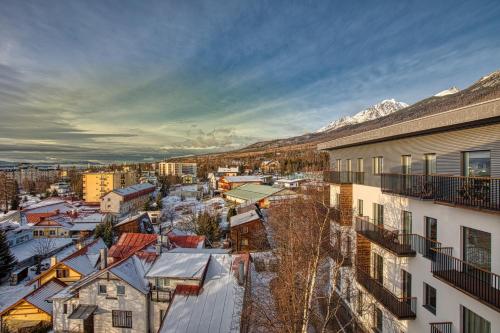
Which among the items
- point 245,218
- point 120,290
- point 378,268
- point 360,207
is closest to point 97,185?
point 245,218

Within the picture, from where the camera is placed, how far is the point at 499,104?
289 inches

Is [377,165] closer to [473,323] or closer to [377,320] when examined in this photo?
[473,323]

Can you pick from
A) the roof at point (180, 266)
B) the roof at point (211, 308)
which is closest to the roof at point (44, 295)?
the roof at point (180, 266)

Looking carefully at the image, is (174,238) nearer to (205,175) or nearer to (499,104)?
(499,104)

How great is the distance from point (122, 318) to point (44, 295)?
8951 millimetres

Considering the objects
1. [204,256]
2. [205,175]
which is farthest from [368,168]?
[205,175]

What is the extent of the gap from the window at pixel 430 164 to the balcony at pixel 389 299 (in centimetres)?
522

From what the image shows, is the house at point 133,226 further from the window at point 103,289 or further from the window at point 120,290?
the window at point 120,290

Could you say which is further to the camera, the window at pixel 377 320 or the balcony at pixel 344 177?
the balcony at pixel 344 177

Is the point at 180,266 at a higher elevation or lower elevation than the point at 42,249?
higher

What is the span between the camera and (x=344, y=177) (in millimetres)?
17812

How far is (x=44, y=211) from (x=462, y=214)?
232 feet

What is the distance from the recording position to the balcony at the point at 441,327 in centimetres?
930

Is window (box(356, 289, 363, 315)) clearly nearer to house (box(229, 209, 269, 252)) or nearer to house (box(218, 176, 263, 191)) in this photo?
house (box(229, 209, 269, 252))
